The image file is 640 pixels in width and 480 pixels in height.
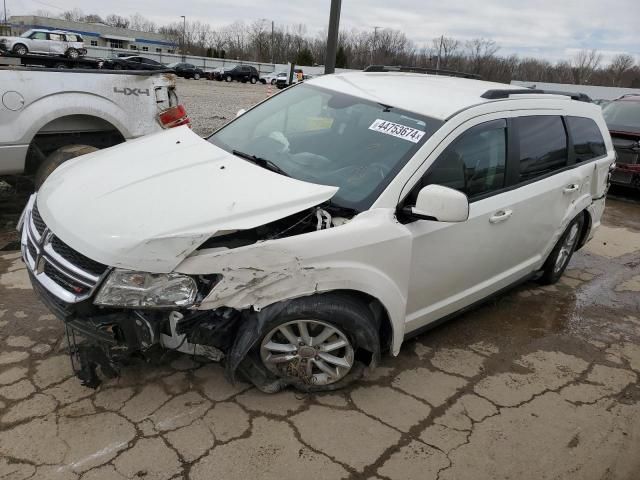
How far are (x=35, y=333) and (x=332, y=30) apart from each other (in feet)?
16.1

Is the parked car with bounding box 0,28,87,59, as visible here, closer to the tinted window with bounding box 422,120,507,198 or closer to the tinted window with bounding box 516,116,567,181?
the tinted window with bounding box 516,116,567,181

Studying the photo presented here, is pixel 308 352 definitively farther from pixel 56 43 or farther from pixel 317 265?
pixel 56 43

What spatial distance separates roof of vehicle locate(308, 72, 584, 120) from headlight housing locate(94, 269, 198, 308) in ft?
5.87

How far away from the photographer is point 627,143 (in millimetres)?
8664

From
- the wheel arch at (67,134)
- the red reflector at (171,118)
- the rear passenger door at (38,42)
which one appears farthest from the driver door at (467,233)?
the rear passenger door at (38,42)

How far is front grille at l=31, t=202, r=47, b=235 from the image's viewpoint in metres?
2.81

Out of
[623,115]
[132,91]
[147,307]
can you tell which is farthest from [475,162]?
[623,115]

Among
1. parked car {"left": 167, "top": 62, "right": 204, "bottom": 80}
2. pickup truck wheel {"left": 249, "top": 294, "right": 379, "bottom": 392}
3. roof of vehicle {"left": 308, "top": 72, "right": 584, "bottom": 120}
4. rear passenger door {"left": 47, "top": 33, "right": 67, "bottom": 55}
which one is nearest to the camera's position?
pickup truck wheel {"left": 249, "top": 294, "right": 379, "bottom": 392}

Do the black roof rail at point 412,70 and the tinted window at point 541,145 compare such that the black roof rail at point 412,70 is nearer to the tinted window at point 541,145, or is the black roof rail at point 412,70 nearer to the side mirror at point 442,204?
the tinted window at point 541,145

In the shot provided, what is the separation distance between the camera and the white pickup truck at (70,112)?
4805 mm

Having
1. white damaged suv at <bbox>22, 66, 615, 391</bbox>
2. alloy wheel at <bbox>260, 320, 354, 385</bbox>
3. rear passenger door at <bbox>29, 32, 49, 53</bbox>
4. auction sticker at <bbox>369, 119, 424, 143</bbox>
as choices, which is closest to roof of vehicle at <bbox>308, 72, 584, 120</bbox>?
white damaged suv at <bbox>22, 66, 615, 391</bbox>

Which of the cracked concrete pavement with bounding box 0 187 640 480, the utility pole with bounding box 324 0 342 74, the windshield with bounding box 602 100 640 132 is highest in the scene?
the utility pole with bounding box 324 0 342 74

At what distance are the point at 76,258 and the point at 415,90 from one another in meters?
2.37

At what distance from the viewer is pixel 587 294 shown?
4859 millimetres
